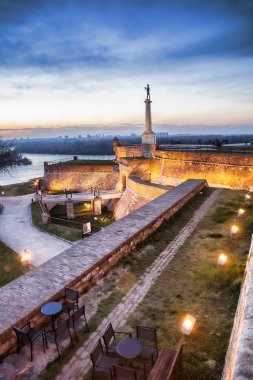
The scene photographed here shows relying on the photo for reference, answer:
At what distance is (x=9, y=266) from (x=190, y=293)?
1294 centimetres

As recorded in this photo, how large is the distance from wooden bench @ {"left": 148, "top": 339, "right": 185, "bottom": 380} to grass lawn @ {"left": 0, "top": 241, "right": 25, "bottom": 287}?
41.2 feet

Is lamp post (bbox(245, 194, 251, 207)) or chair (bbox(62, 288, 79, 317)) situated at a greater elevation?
lamp post (bbox(245, 194, 251, 207))

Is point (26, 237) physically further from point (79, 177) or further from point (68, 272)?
point (79, 177)

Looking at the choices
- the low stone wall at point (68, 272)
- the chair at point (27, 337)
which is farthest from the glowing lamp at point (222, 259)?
the chair at point (27, 337)

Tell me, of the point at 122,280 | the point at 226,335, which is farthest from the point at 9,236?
the point at 226,335

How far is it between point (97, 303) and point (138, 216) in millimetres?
4748

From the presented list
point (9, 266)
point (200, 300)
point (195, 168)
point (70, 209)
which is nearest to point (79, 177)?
point (70, 209)

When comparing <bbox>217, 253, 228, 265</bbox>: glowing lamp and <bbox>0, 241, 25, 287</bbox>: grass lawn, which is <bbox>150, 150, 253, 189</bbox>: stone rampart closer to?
<bbox>217, 253, 228, 265</bbox>: glowing lamp

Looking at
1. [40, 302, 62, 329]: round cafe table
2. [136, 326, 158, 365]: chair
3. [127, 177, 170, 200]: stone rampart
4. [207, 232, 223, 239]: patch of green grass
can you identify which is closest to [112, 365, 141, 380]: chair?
[136, 326, 158, 365]: chair

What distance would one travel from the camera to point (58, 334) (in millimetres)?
4832

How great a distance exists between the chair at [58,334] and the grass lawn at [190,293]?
25 cm

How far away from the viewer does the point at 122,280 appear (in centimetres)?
698

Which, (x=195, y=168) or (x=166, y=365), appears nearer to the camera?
(x=166, y=365)

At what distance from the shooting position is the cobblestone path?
4.51m
